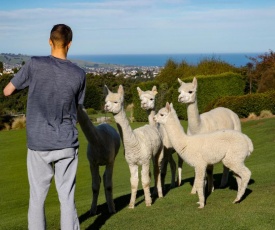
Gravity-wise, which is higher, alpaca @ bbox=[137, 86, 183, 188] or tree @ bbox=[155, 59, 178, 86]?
alpaca @ bbox=[137, 86, 183, 188]

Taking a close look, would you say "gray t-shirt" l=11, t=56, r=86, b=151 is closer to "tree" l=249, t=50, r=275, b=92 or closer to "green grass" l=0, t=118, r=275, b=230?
"green grass" l=0, t=118, r=275, b=230

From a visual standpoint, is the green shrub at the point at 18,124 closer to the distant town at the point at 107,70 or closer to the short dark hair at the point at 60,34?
the distant town at the point at 107,70

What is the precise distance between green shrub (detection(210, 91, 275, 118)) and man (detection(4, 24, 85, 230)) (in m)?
22.5

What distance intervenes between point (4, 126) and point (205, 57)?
805 inches

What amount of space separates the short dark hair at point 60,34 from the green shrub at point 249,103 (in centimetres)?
2253

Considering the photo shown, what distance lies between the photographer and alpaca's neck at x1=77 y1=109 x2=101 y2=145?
7242 millimetres

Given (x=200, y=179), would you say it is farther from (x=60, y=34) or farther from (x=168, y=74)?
(x=168, y=74)

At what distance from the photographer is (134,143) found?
8008mm

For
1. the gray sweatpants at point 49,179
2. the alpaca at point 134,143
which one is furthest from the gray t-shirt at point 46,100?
the alpaca at point 134,143

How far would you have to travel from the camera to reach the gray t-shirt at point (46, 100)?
5.04 metres

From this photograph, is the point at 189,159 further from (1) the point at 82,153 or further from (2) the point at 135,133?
(1) the point at 82,153

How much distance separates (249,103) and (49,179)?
77.9 feet

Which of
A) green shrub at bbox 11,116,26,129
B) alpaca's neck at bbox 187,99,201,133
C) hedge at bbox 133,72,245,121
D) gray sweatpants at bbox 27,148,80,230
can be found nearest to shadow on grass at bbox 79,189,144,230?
alpaca's neck at bbox 187,99,201,133

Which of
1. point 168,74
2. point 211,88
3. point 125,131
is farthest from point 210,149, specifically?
point 168,74
